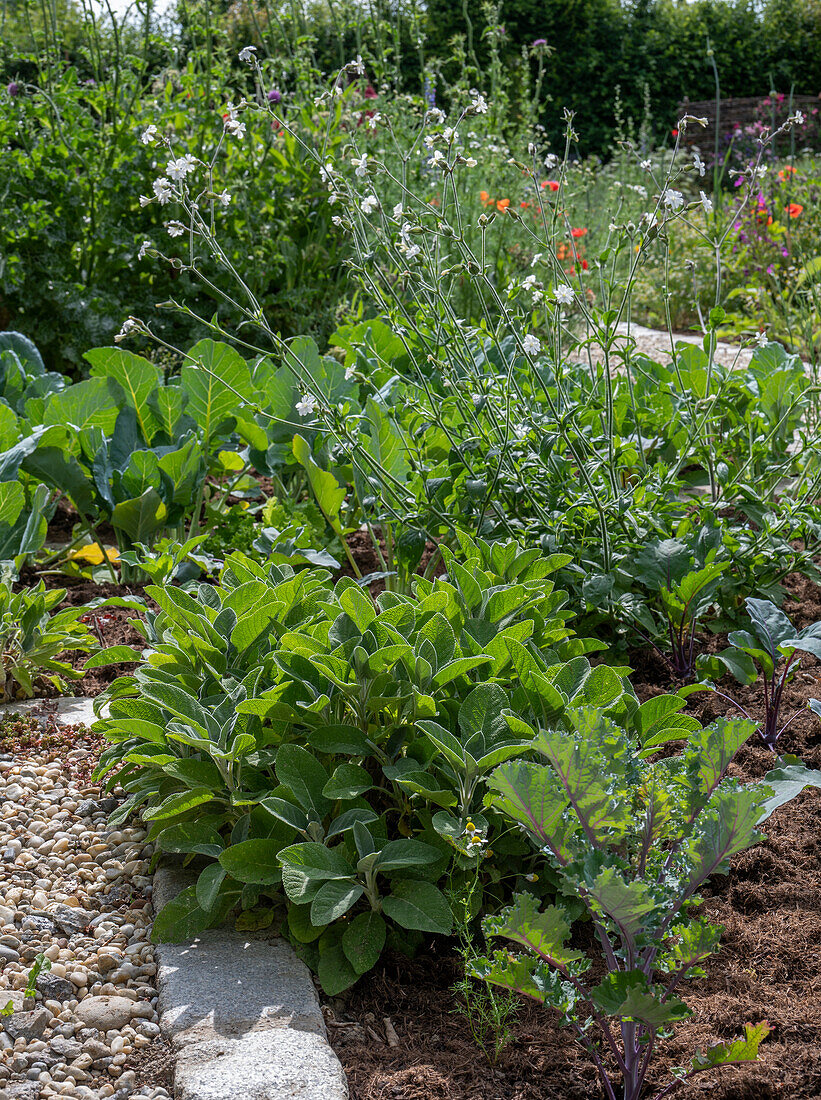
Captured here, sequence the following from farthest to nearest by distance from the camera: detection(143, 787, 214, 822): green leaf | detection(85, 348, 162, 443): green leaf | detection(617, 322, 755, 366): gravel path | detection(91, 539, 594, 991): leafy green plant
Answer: detection(617, 322, 755, 366): gravel path, detection(85, 348, 162, 443): green leaf, detection(143, 787, 214, 822): green leaf, detection(91, 539, 594, 991): leafy green plant

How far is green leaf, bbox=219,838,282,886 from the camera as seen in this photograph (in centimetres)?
161

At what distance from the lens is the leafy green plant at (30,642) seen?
7.75 ft

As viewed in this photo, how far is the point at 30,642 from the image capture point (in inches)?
93.6

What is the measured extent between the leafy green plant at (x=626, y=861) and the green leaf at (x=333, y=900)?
29 cm

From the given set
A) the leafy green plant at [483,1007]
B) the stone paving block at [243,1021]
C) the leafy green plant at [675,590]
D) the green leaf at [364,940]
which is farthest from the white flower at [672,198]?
the stone paving block at [243,1021]

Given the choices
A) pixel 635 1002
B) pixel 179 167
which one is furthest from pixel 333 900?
pixel 179 167

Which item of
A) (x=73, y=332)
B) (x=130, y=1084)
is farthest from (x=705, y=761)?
(x=73, y=332)

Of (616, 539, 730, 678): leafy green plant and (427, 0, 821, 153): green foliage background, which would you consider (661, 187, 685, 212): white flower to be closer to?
(616, 539, 730, 678): leafy green plant

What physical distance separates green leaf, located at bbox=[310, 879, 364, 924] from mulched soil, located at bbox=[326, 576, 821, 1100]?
18cm

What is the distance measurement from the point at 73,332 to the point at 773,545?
137 inches

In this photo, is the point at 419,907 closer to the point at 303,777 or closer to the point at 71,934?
the point at 303,777

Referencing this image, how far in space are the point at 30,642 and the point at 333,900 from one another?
125 cm

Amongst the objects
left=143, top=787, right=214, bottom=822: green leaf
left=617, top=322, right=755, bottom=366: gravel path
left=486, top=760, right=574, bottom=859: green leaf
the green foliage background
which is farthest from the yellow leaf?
the green foliage background

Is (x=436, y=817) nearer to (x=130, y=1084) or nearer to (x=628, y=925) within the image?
(x=628, y=925)
